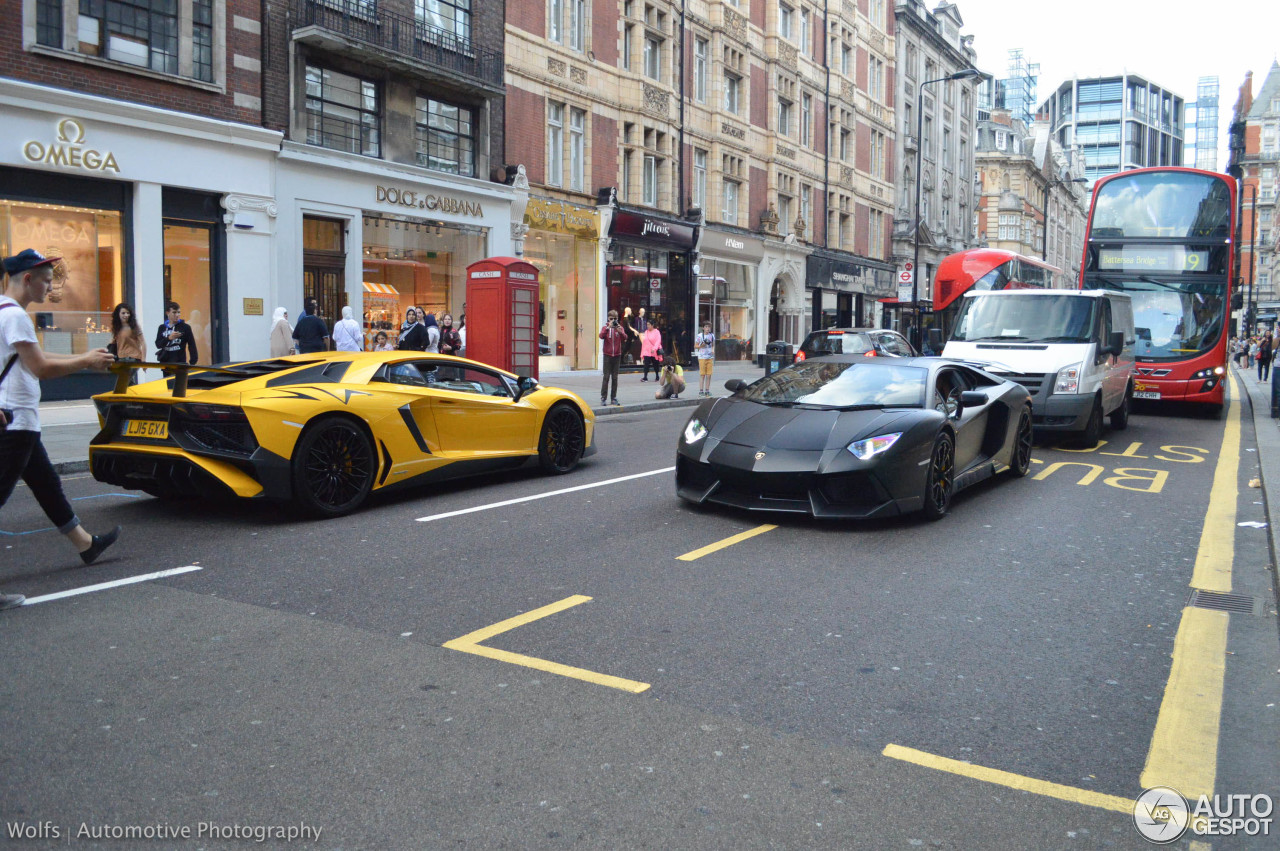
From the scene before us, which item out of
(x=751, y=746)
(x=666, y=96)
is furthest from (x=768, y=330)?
(x=751, y=746)

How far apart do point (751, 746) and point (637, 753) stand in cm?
41

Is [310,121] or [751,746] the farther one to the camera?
[310,121]

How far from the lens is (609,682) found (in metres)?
4.16

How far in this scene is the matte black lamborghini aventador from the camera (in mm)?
7191

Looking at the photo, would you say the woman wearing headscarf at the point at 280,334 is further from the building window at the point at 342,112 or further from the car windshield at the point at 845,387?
the car windshield at the point at 845,387

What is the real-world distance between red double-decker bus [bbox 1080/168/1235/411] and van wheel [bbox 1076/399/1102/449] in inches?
Result: 214

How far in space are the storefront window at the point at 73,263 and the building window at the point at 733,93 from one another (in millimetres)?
23719

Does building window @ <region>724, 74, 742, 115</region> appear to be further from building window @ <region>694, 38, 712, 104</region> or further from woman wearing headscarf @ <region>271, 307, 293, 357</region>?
woman wearing headscarf @ <region>271, 307, 293, 357</region>

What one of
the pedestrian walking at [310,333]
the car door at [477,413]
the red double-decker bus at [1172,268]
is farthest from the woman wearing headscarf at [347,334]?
the red double-decker bus at [1172,268]

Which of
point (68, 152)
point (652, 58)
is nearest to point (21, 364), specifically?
point (68, 152)

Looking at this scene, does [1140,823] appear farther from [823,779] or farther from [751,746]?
[751,746]

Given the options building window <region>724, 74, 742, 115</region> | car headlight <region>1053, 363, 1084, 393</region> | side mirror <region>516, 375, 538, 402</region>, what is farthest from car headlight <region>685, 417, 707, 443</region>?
building window <region>724, 74, 742, 115</region>

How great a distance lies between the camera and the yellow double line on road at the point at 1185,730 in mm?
3326

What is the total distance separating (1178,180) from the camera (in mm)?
18266
